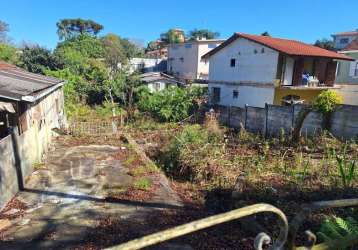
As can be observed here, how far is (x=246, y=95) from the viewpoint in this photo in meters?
21.6

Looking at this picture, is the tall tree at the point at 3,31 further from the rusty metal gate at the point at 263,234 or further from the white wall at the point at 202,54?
the rusty metal gate at the point at 263,234

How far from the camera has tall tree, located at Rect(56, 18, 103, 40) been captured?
6083cm

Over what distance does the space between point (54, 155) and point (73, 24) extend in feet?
201

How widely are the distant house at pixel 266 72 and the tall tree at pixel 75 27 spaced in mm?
44826

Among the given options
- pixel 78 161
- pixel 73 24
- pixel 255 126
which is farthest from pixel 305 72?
pixel 73 24

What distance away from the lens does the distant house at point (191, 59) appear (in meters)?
36.1

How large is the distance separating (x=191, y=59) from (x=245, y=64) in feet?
53.9

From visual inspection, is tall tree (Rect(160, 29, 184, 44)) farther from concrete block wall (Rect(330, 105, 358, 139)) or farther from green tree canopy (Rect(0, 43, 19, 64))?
concrete block wall (Rect(330, 105, 358, 139))

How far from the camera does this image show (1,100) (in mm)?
7336

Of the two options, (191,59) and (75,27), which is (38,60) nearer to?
(191,59)

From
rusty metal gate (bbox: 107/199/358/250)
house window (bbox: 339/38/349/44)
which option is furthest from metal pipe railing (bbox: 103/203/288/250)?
house window (bbox: 339/38/349/44)

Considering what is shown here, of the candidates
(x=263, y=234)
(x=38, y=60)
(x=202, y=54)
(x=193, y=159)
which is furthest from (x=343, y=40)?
(x=263, y=234)

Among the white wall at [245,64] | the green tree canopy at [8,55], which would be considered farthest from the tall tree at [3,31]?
the white wall at [245,64]

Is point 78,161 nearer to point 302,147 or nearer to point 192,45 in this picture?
point 302,147
